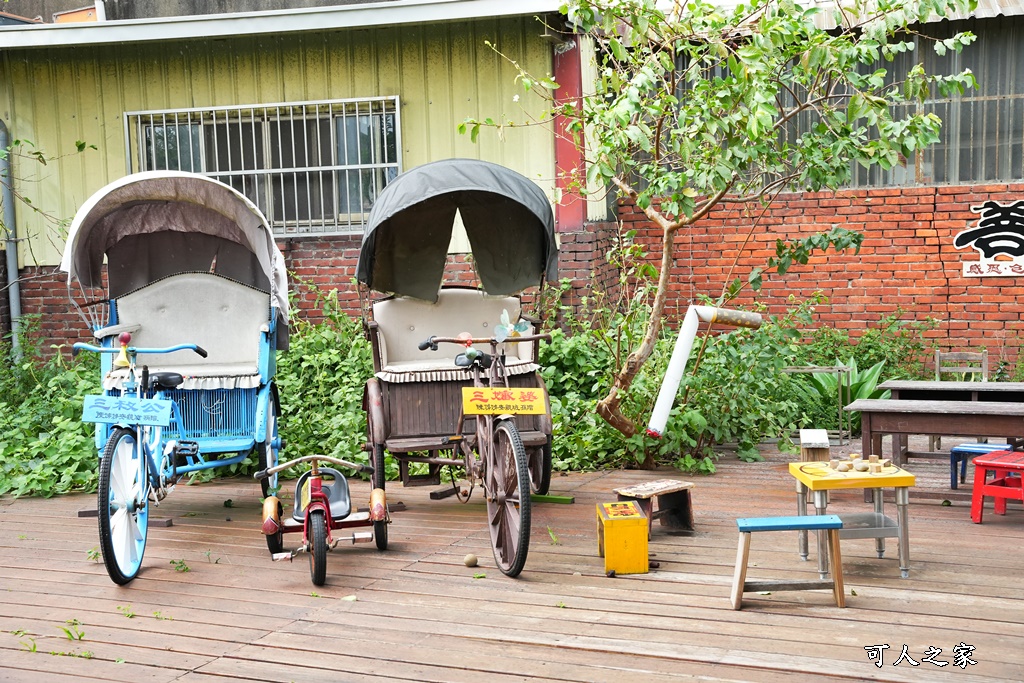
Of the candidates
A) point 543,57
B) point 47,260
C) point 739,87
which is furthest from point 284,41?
point 739,87

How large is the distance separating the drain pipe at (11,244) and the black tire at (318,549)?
6.17 m

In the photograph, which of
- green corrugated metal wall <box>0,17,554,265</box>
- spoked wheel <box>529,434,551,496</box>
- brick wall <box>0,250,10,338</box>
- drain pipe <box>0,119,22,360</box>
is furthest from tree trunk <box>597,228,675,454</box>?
brick wall <box>0,250,10,338</box>

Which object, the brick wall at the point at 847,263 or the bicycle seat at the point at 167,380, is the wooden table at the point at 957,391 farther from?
the bicycle seat at the point at 167,380

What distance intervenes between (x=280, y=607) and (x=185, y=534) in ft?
5.35

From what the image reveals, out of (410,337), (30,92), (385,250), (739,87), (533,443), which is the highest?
(30,92)

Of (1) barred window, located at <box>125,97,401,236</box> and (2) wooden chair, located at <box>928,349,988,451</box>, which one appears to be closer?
(2) wooden chair, located at <box>928,349,988,451</box>

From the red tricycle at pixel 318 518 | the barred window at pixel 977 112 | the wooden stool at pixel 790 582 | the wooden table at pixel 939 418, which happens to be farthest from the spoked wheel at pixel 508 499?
the barred window at pixel 977 112

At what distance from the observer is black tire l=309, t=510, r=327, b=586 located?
16.7 ft

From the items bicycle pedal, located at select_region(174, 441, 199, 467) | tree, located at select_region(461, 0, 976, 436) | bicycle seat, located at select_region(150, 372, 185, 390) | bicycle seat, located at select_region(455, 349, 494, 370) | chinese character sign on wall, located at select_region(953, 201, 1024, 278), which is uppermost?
tree, located at select_region(461, 0, 976, 436)

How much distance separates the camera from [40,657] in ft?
14.0

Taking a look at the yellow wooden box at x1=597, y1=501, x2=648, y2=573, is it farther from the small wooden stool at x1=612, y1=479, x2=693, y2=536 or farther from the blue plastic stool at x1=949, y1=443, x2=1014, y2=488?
the blue plastic stool at x1=949, y1=443, x2=1014, y2=488

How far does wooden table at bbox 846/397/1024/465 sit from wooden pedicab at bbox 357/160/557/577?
191 cm

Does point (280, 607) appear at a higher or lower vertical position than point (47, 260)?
lower

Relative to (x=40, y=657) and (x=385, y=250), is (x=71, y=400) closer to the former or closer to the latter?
(x=385, y=250)
